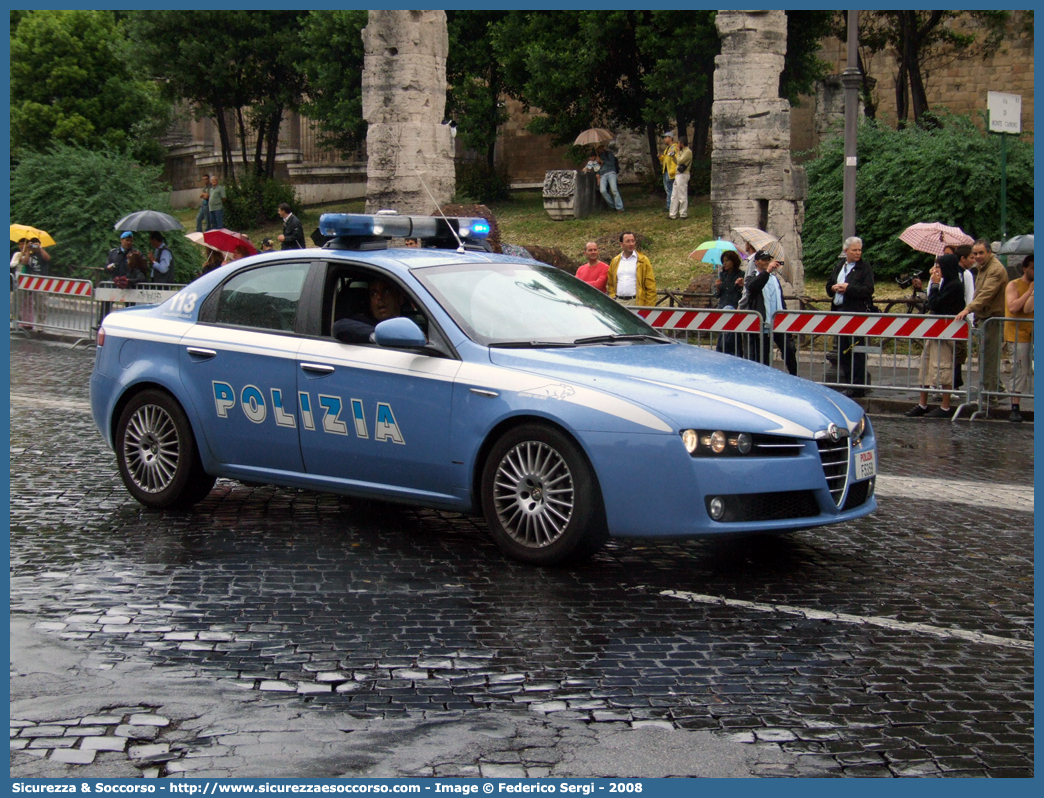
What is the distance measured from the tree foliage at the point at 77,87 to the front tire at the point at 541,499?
41.7 metres

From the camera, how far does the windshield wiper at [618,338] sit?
24.4 ft

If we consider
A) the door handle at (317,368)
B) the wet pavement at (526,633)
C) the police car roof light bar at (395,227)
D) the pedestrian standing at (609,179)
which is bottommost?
the wet pavement at (526,633)

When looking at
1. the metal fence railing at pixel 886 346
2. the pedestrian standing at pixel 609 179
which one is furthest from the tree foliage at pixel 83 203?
the metal fence railing at pixel 886 346

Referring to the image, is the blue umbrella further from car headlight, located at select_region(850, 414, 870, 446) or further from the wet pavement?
car headlight, located at select_region(850, 414, 870, 446)

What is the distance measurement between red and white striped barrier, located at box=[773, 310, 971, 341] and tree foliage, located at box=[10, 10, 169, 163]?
35.6 m

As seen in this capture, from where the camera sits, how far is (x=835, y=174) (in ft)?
94.2

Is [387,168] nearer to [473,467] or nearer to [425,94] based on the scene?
[425,94]

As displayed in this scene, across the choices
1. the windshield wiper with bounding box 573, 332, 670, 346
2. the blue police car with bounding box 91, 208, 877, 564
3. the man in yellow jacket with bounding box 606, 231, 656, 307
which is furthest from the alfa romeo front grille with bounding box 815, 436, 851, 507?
the man in yellow jacket with bounding box 606, 231, 656, 307

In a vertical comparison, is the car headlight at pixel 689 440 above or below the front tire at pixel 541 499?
above

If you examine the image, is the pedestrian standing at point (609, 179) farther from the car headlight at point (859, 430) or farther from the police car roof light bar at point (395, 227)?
the car headlight at point (859, 430)

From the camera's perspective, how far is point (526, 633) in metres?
5.64

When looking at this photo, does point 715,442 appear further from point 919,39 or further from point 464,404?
point 919,39

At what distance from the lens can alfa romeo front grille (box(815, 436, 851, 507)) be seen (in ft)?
21.5

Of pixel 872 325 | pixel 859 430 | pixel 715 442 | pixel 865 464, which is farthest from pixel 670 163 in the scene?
pixel 715 442
